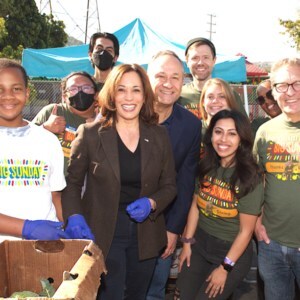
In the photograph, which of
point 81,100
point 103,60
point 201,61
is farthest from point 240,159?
point 103,60

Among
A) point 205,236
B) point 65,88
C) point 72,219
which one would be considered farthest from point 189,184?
point 65,88

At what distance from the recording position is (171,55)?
3.20 metres

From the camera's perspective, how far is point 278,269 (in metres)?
2.86

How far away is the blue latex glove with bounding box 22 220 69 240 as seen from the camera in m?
2.07

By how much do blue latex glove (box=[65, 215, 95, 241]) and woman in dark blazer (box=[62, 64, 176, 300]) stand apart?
0.13 m

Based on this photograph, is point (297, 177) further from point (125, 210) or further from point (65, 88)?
point (65, 88)

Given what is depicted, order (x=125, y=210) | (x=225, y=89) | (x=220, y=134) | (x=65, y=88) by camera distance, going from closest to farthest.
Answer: (x=125, y=210)
(x=220, y=134)
(x=225, y=89)
(x=65, y=88)

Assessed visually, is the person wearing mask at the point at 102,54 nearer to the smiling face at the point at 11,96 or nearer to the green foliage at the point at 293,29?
the smiling face at the point at 11,96

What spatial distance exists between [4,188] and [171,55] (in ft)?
5.49

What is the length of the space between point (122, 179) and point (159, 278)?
1246 mm

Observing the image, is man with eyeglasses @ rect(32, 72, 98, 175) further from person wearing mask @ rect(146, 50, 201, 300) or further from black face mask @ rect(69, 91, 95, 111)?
person wearing mask @ rect(146, 50, 201, 300)

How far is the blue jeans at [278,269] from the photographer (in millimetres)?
2805

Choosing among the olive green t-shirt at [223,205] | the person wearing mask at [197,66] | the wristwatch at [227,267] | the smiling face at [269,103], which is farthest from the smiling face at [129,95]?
the smiling face at [269,103]

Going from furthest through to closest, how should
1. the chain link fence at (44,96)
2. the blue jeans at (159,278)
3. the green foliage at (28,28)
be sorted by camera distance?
the green foliage at (28,28) < the chain link fence at (44,96) < the blue jeans at (159,278)
